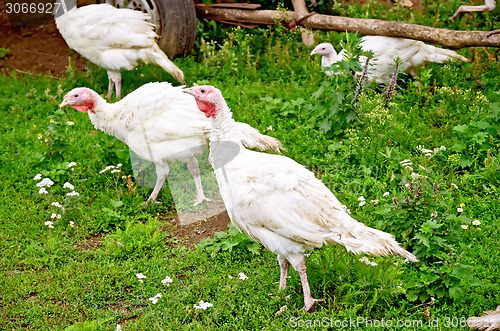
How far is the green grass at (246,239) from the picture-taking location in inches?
167

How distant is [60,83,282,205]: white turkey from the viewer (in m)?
5.68

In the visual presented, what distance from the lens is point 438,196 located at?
4465 millimetres

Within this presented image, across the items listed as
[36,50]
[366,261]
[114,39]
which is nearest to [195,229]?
[366,261]

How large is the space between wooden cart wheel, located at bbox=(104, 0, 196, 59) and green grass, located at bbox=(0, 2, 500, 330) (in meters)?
0.36

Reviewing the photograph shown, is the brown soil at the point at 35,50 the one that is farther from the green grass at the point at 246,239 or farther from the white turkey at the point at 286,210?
the white turkey at the point at 286,210

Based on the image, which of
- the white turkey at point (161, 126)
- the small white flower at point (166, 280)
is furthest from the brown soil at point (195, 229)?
the small white flower at point (166, 280)

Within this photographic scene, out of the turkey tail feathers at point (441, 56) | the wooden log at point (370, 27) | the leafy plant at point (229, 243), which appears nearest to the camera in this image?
the leafy plant at point (229, 243)

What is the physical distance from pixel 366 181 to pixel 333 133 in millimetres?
1033

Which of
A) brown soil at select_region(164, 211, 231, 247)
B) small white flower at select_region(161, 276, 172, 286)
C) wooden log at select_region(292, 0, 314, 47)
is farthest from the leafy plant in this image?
wooden log at select_region(292, 0, 314, 47)

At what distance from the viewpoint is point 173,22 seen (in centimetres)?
843

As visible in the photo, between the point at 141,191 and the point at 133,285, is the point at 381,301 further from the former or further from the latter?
the point at 141,191

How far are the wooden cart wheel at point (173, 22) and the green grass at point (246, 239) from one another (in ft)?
1.19

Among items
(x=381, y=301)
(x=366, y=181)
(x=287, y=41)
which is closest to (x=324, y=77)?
(x=287, y=41)

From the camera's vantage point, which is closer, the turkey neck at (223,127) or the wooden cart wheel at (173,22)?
the turkey neck at (223,127)
